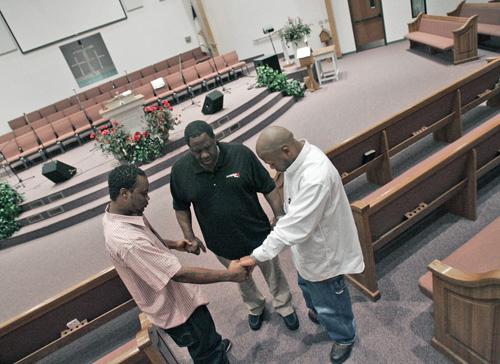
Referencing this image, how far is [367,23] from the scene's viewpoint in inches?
352

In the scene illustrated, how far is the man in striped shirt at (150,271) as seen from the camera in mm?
1436

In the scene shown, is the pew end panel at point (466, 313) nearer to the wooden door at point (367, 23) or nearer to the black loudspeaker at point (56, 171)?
the black loudspeaker at point (56, 171)

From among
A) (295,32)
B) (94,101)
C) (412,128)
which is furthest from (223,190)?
(94,101)

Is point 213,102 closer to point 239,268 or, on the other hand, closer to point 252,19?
point 252,19

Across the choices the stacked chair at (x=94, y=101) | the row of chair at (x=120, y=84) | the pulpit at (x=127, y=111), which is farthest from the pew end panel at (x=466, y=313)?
the row of chair at (x=120, y=84)

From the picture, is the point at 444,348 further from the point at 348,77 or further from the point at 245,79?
the point at 245,79

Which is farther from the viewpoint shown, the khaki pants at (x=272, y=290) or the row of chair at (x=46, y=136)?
the row of chair at (x=46, y=136)

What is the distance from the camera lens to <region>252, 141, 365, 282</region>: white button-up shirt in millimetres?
1437

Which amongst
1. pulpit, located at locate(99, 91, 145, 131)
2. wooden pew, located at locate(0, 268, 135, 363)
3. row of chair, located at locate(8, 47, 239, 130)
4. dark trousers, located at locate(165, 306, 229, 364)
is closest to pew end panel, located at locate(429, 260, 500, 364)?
dark trousers, located at locate(165, 306, 229, 364)

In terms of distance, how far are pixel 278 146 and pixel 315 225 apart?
0.37m

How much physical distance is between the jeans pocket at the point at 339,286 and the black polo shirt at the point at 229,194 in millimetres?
506

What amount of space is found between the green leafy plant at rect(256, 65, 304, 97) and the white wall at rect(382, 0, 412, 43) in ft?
11.1

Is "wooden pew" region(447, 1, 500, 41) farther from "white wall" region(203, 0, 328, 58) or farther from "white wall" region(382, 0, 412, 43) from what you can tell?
"white wall" region(203, 0, 328, 58)

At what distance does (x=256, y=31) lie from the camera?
10.2m
